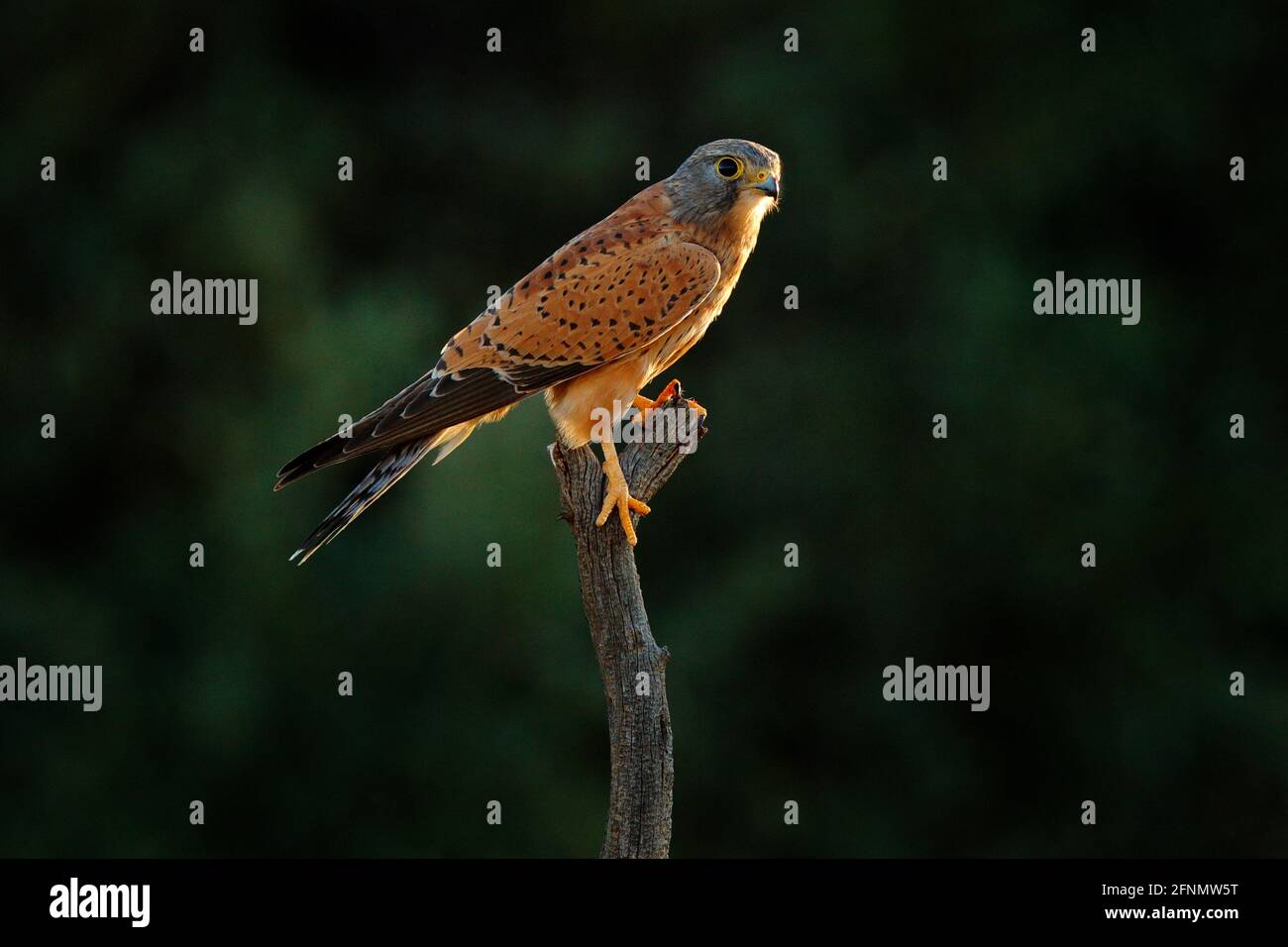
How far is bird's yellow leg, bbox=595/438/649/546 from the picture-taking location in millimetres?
2721

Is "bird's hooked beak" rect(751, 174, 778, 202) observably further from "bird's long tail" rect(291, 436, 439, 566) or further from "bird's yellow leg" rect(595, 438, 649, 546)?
"bird's long tail" rect(291, 436, 439, 566)

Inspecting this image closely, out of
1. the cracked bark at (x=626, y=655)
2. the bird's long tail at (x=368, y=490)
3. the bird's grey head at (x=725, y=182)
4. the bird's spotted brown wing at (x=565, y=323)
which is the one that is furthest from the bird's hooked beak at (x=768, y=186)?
the bird's long tail at (x=368, y=490)

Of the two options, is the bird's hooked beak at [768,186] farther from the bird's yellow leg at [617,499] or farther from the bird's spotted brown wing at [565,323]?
the bird's yellow leg at [617,499]

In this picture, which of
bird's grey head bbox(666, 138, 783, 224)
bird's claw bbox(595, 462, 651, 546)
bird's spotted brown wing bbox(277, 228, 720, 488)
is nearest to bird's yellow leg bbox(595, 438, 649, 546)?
bird's claw bbox(595, 462, 651, 546)

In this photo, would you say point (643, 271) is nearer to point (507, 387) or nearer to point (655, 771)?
point (507, 387)

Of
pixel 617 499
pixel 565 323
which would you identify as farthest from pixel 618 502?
pixel 565 323

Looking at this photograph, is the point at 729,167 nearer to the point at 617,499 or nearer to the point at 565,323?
the point at 565,323

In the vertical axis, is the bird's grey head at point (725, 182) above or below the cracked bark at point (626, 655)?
above

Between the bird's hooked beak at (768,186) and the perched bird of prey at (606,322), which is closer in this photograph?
the perched bird of prey at (606,322)

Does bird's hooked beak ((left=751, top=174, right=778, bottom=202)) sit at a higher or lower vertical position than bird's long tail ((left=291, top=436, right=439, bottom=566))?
higher

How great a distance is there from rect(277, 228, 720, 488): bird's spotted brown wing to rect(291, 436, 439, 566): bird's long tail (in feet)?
0.18

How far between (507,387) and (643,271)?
1.19ft

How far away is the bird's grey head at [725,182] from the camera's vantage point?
2.93 m

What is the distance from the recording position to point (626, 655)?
271 cm
